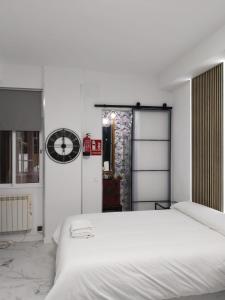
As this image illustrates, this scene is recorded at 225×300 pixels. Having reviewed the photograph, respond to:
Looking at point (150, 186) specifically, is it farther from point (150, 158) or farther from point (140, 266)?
point (140, 266)

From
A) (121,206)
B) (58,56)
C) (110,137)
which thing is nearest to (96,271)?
(58,56)

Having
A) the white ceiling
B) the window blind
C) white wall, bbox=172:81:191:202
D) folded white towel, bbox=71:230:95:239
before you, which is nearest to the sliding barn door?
white wall, bbox=172:81:191:202

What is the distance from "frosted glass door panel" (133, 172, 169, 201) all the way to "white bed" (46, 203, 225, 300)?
1.92 metres

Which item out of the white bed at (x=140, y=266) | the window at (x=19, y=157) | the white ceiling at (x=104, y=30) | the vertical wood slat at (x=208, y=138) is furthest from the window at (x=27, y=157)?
the vertical wood slat at (x=208, y=138)

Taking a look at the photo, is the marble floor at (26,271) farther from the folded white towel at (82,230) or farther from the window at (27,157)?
the window at (27,157)

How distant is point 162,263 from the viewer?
190 cm

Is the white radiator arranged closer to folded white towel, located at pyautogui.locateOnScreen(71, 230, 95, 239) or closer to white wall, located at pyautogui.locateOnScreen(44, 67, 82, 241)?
white wall, located at pyautogui.locateOnScreen(44, 67, 82, 241)

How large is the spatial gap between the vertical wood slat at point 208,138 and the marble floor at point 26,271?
7.00 feet

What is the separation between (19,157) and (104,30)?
2.49 metres

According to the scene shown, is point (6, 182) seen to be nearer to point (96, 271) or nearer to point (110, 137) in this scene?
point (110, 137)

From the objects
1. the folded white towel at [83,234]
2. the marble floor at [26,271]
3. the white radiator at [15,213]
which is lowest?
the marble floor at [26,271]

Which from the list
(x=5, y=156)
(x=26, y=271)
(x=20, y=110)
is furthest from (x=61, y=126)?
(x=26, y=271)

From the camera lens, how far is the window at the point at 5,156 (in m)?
4.02

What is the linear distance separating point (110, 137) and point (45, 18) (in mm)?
3332
